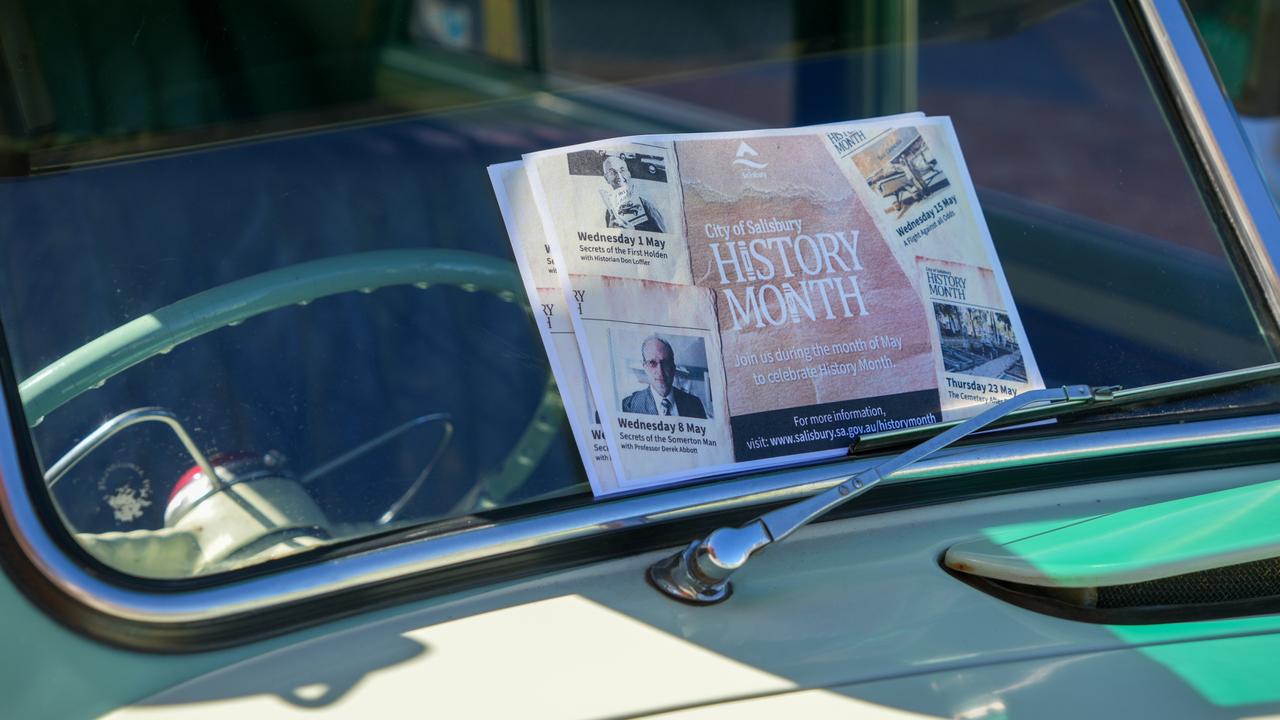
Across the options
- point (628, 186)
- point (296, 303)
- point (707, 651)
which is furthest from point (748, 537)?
point (296, 303)

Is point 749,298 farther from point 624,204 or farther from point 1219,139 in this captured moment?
point 1219,139

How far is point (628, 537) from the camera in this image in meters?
0.89

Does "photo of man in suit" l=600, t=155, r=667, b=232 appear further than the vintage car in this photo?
Yes

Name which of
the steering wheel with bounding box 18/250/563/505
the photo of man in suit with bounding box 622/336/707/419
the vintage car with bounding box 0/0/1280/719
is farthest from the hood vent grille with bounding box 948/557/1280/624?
the steering wheel with bounding box 18/250/563/505

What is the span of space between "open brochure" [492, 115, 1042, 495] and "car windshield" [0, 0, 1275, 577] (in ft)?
0.21

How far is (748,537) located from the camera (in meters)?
0.81

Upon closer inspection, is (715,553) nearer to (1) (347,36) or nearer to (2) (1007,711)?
(2) (1007,711)

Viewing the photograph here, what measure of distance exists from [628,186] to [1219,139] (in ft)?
2.03

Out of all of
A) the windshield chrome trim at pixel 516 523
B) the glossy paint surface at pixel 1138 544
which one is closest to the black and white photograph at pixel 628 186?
the windshield chrome trim at pixel 516 523

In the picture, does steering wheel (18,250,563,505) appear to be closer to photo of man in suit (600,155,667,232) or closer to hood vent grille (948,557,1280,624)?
photo of man in suit (600,155,667,232)

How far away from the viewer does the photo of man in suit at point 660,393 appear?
3.02 feet

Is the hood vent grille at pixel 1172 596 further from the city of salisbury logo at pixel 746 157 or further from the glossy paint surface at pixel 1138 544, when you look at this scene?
the city of salisbury logo at pixel 746 157

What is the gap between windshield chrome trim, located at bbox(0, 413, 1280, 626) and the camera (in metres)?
0.78

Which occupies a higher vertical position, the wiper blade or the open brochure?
the open brochure
